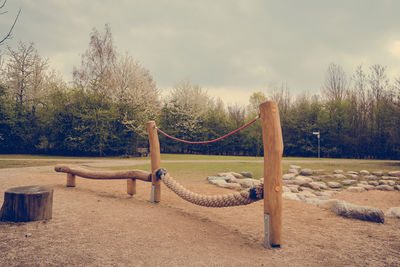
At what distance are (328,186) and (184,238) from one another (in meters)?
7.34

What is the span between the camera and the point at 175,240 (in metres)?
3.23

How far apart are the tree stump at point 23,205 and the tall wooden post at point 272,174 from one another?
2952 millimetres

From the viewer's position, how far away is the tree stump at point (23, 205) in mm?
3588

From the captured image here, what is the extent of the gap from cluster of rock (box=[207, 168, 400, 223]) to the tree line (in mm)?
7807

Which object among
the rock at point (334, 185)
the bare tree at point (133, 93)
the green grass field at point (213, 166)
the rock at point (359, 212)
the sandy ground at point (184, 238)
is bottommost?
the rock at point (334, 185)

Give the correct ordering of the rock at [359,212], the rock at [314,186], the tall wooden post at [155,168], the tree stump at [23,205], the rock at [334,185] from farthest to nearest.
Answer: the rock at [334,185]
the rock at [314,186]
the tall wooden post at [155,168]
the rock at [359,212]
the tree stump at [23,205]

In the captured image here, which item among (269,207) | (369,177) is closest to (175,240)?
(269,207)

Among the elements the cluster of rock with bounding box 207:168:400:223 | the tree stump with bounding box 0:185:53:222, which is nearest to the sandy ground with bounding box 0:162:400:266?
the tree stump with bounding box 0:185:53:222

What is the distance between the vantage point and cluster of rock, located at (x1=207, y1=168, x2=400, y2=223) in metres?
4.44

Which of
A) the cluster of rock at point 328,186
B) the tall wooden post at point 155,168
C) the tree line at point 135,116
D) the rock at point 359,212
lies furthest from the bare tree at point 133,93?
the rock at point 359,212

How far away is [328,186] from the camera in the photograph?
910 cm

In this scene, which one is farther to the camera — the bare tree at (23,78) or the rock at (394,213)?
the bare tree at (23,78)

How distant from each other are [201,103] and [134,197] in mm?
22982

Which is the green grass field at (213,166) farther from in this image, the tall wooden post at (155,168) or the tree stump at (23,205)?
the tree stump at (23,205)
